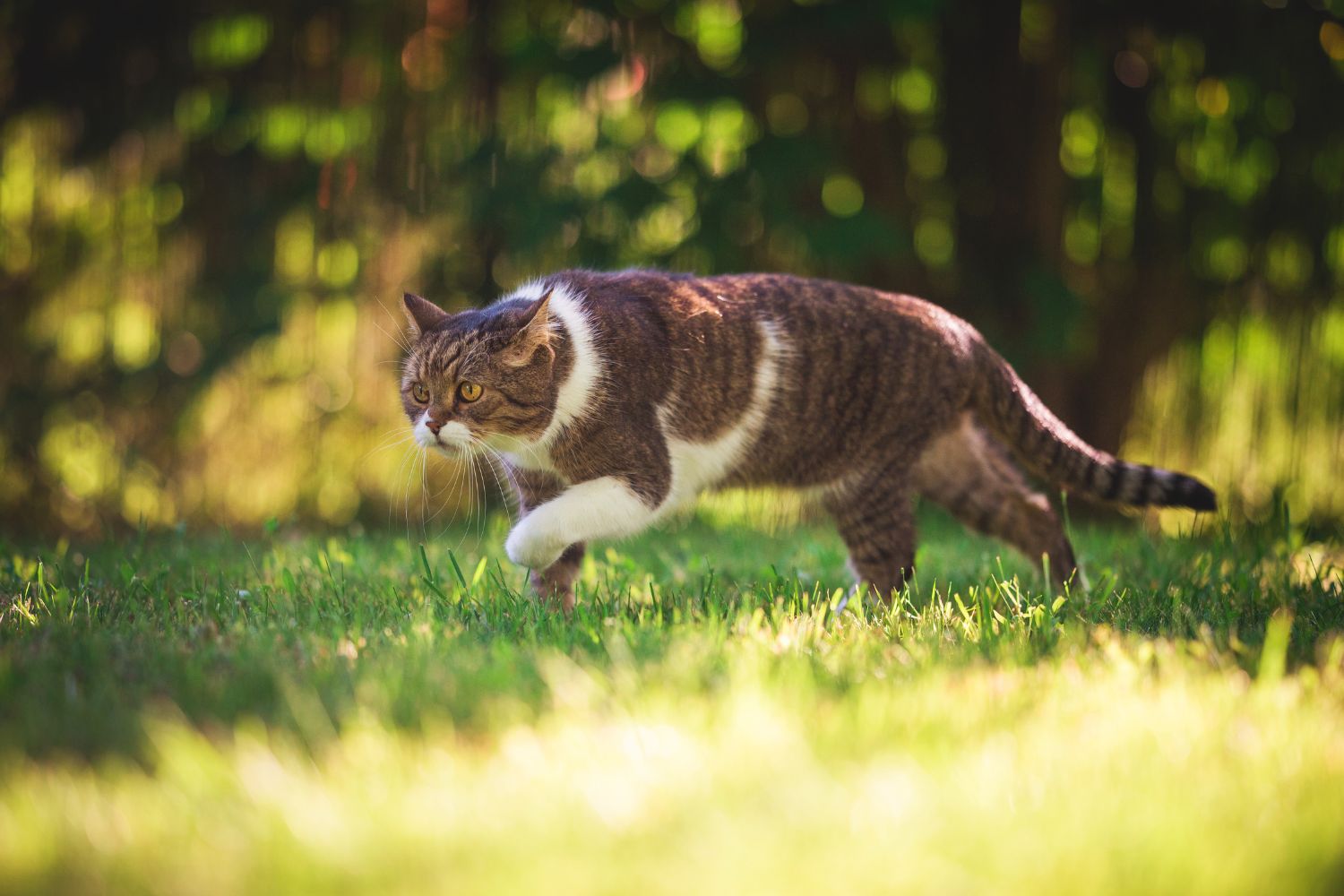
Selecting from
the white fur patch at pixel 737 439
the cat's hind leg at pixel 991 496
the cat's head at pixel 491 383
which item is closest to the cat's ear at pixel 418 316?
the cat's head at pixel 491 383

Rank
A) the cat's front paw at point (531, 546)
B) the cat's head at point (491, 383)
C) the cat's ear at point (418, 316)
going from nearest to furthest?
the cat's front paw at point (531, 546) < the cat's head at point (491, 383) < the cat's ear at point (418, 316)

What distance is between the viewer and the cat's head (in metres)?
3.33

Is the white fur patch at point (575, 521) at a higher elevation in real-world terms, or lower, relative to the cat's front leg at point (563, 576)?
higher

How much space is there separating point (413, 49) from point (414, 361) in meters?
3.93

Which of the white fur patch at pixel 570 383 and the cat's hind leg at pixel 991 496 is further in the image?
the cat's hind leg at pixel 991 496

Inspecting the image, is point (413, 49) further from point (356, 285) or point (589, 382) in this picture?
point (589, 382)

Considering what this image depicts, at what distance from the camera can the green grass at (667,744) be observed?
1597 millimetres

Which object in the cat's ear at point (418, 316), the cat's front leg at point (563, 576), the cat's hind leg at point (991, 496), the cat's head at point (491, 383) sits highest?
the cat's ear at point (418, 316)

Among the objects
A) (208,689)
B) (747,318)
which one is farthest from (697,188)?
(208,689)

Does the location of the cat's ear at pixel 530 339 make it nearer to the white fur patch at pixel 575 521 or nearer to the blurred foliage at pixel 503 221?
the white fur patch at pixel 575 521

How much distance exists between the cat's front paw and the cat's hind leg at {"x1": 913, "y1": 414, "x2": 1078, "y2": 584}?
4.63 feet

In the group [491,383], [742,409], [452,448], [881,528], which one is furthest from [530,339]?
[881,528]

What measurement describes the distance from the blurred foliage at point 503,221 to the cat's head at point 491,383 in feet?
8.43

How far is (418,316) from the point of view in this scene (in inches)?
143
